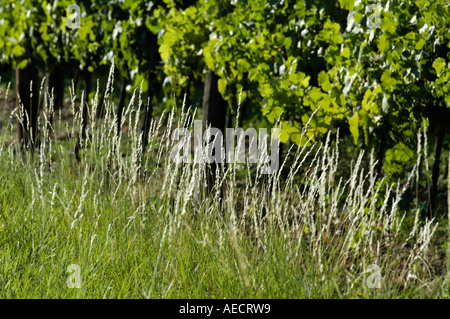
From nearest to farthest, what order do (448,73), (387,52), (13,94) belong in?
(448,73), (387,52), (13,94)

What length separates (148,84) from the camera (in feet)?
19.5

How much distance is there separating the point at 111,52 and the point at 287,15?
239 cm

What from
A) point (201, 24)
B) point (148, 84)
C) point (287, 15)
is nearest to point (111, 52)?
point (148, 84)

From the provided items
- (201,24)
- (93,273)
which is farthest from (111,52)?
(93,273)

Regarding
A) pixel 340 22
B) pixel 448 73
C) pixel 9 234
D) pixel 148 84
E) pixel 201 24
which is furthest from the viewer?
pixel 148 84

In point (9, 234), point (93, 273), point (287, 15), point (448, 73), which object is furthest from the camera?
point (287, 15)

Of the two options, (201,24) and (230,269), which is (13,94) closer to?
(201,24)

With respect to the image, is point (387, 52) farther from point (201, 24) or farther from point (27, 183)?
point (27, 183)

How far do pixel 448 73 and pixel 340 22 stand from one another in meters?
1.09

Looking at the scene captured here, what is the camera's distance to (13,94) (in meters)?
12.5

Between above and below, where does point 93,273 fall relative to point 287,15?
below
